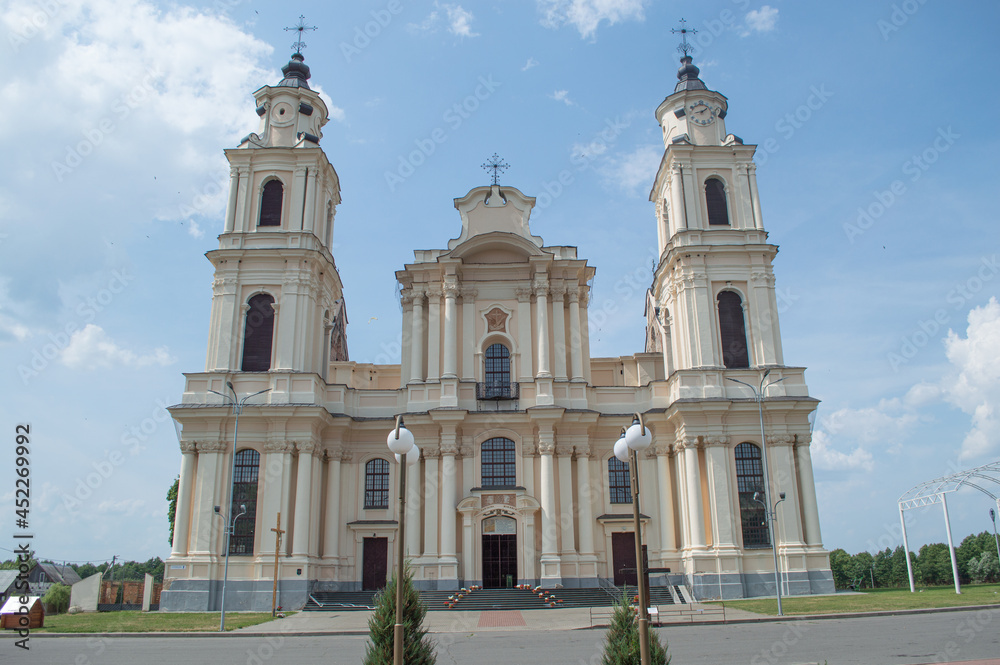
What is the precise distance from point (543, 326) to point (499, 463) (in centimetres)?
626

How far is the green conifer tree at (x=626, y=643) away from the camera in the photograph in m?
8.34

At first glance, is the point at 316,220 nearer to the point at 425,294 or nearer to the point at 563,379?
the point at 425,294

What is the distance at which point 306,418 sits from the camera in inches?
1181

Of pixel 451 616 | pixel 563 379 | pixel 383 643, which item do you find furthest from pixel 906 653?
pixel 563 379

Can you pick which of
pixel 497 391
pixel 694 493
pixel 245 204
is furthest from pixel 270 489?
pixel 694 493

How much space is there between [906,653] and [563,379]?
19.5 meters

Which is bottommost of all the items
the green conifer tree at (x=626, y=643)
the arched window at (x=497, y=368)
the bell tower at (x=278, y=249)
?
the green conifer tree at (x=626, y=643)

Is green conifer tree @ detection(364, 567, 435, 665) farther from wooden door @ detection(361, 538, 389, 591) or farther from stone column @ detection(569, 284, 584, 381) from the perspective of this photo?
stone column @ detection(569, 284, 584, 381)

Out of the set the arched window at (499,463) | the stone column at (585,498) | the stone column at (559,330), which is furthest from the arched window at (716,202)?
the arched window at (499,463)

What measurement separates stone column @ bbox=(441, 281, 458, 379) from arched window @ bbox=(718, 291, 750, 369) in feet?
38.2

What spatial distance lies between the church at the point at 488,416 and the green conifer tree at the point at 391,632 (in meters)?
20.0

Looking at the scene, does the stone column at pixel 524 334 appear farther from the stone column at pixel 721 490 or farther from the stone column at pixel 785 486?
the stone column at pixel 785 486

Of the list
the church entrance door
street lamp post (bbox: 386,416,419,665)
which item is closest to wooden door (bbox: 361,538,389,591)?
the church entrance door

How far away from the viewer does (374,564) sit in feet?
101
